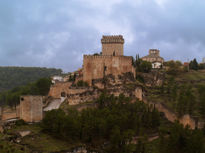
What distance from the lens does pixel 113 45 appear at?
192ft

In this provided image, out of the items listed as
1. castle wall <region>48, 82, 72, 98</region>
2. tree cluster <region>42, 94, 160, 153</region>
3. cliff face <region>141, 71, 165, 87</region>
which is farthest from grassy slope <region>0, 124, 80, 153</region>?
cliff face <region>141, 71, 165, 87</region>

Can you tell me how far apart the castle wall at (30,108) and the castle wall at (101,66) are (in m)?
14.4

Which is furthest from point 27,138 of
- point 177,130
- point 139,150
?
point 177,130

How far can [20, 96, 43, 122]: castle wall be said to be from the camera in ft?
131

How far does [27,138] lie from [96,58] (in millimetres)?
22361

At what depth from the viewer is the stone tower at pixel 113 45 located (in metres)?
58.2

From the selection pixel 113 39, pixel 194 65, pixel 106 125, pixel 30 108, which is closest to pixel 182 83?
pixel 194 65

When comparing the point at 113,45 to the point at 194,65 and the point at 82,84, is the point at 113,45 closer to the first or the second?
Result: the point at 82,84

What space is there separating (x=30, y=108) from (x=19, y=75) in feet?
315

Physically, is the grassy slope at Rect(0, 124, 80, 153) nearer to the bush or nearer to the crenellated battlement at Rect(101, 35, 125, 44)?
the bush

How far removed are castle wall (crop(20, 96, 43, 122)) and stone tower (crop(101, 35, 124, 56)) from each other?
864 inches

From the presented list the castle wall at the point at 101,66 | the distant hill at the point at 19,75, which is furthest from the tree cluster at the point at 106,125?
the distant hill at the point at 19,75

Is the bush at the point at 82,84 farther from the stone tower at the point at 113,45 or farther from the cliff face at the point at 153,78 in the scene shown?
the cliff face at the point at 153,78

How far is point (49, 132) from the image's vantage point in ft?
127
